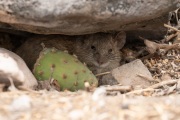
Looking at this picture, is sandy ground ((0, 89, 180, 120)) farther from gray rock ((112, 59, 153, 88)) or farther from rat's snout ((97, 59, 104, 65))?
rat's snout ((97, 59, 104, 65))

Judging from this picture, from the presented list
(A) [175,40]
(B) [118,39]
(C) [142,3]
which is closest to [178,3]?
(C) [142,3]

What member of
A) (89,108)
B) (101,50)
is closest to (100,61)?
(101,50)

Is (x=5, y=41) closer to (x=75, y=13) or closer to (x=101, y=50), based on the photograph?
(x=101, y=50)

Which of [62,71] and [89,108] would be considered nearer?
[89,108]

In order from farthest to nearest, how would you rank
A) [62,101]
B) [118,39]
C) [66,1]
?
[118,39], [66,1], [62,101]

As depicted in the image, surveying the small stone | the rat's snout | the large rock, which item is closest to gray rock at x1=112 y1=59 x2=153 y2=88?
the rat's snout

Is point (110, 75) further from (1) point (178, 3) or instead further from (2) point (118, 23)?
(1) point (178, 3)
